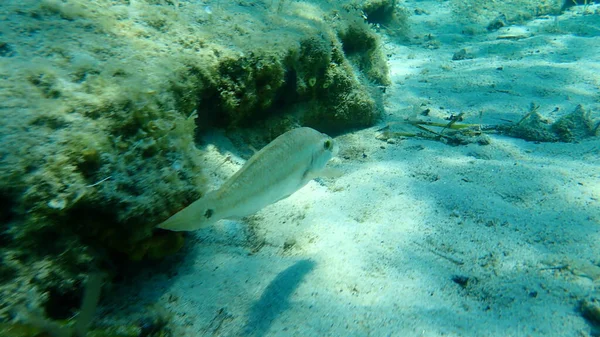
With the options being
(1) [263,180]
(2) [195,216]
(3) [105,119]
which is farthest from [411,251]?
(3) [105,119]

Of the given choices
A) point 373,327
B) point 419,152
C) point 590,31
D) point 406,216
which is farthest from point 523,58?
point 373,327

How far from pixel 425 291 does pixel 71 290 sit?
7.26 ft

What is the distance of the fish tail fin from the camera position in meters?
1.65

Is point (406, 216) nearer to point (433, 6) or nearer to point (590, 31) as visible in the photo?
point (590, 31)

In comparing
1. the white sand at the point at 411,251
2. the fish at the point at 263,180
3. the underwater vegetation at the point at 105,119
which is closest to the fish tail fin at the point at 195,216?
the fish at the point at 263,180

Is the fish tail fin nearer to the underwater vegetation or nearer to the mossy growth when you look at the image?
the underwater vegetation

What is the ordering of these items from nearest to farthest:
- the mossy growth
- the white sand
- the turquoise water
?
the turquoise water
the white sand
the mossy growth

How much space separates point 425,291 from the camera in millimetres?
2293

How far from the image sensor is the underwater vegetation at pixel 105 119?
1600mm

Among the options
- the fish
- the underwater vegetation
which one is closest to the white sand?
the underwater vegetation

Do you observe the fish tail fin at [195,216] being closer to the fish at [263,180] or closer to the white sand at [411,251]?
the fish at [263,180]

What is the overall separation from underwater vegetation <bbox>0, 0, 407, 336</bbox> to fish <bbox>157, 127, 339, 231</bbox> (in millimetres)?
492

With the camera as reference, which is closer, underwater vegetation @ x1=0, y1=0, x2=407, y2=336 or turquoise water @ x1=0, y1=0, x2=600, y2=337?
underwater vegetation @ x1=0, y1=0, x2=407, y2=336

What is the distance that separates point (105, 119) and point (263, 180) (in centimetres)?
104
